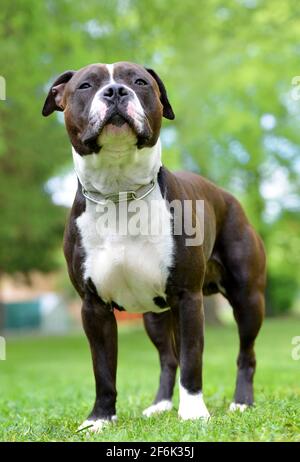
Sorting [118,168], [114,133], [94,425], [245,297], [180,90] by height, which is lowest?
[94,425]

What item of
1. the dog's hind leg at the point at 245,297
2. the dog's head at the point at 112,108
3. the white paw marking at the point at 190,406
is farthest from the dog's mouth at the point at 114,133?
the dog's hind leg at the point at 245,297

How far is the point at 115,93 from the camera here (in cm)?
356

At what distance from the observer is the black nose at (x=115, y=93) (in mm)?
3563

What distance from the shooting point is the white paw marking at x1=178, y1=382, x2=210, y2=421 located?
3.86 meters

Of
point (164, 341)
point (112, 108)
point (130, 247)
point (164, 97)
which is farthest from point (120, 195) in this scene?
point (164, 341)

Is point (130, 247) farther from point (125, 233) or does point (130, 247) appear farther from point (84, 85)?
point (84, 85)

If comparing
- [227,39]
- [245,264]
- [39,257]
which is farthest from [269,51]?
[245,264]

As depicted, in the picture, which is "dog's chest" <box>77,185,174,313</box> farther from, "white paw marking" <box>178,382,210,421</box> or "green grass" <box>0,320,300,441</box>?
"green grass" <box>0,320,300,441</box>

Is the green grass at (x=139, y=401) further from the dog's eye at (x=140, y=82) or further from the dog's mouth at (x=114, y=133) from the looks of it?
the dog's eye at (x=140, y=82)

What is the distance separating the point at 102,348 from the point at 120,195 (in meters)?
0.92

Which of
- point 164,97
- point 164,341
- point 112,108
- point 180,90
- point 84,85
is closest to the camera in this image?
point 112,108

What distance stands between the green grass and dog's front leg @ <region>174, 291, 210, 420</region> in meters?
0.12

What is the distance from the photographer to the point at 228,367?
35.5 ft
